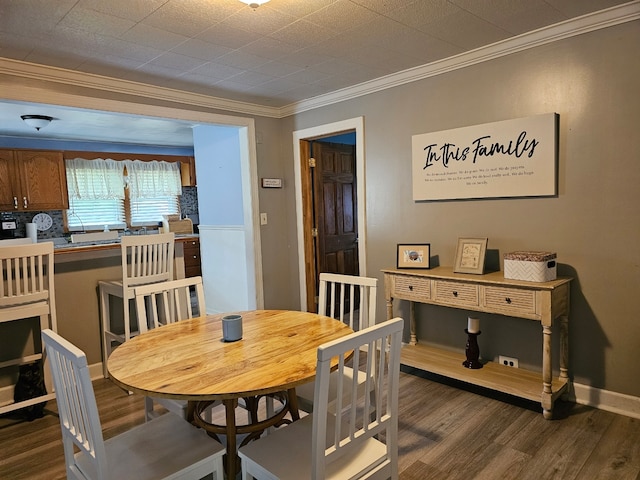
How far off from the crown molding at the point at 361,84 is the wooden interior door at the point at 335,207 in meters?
0.66

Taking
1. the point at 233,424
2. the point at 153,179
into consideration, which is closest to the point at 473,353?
the point at 233,424

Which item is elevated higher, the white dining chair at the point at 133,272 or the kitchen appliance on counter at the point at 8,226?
the kitchen appliance on counter at the point at 8,226

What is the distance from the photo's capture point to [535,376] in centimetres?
265

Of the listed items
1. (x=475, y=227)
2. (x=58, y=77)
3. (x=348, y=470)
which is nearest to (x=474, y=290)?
(x=475, y=227)

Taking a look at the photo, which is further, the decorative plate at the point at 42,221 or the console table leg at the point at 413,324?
the decorative plate at the point at 42,221

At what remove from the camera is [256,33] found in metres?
2.35

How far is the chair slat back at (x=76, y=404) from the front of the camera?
4.03 ft

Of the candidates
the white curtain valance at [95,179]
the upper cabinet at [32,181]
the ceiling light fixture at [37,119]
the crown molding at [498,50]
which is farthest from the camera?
the white curtain valance at [95,179]

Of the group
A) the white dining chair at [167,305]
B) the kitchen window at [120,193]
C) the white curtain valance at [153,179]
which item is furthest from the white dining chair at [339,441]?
the white curtain valance at [153,179]

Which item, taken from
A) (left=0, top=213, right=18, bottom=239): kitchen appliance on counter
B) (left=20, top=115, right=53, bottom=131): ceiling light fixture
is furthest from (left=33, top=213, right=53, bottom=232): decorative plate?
(left=20, top=115, right=53, bottom=131): ceiling light fixture

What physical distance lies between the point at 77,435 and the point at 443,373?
218cm

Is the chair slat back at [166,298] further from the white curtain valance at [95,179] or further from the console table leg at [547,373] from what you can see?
the white curtain valance at [95,179]

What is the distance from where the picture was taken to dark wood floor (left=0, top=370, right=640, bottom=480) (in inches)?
79.9

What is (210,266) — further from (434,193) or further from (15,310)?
(434,193)
